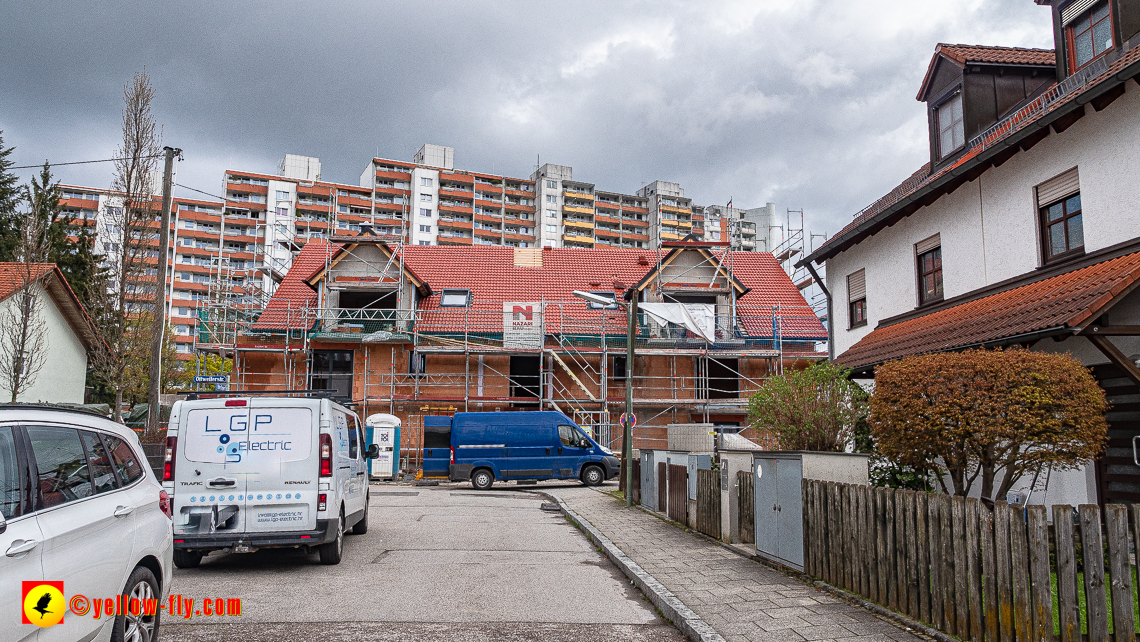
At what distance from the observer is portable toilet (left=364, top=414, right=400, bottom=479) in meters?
27.3

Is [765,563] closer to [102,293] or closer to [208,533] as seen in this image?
[208,533]

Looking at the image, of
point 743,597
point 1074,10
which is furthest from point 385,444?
point 1074,10

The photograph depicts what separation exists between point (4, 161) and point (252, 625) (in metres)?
42.2

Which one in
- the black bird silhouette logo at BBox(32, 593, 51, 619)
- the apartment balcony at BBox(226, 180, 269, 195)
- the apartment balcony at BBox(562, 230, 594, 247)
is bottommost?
the black bird silhouette logo at BBox(32, 593, 51, 619)

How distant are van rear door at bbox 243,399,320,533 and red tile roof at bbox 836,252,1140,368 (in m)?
8.55

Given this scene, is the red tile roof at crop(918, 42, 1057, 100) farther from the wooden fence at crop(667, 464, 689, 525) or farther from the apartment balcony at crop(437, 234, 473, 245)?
the apartment balcony at crop(437, 234, 473, 245)

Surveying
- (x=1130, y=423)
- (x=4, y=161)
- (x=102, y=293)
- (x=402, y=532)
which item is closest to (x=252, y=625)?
(x=402, y=532)

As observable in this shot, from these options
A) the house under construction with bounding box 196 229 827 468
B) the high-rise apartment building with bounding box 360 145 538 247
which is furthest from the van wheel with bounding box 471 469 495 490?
the high-rise apartment building with bounding box 360 145 538 247

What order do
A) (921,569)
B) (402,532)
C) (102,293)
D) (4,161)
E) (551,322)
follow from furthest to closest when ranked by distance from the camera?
(4,161) → (551,322) → (102,293) → (402,532) → (921,569)

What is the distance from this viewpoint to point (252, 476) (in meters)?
9.22

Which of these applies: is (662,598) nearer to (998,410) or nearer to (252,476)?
(998,410)

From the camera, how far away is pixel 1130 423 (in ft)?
32.2

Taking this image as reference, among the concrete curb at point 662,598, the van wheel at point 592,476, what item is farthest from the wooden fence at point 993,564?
the van wheel at point 592,476

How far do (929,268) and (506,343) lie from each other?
1965cm
